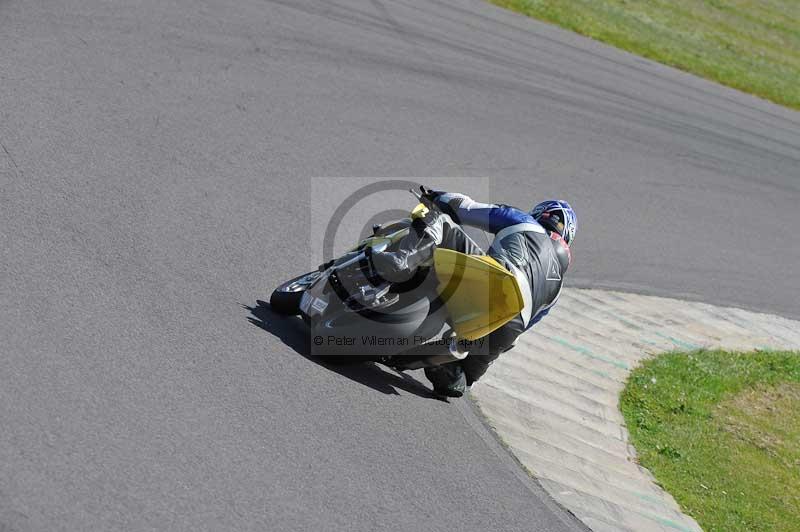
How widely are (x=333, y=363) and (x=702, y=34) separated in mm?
16997

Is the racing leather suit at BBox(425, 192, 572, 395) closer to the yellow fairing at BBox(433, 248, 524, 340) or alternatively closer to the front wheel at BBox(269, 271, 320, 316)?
the yellow fairing at BBox(433, 248, 524, 340)

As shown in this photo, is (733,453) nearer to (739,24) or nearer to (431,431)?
(431,431)

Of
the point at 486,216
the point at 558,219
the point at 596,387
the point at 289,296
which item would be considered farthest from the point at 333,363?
the point at 596,387

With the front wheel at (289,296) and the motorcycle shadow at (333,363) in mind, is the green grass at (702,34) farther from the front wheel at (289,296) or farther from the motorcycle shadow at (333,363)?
the motorcycle shadow at (333,363)

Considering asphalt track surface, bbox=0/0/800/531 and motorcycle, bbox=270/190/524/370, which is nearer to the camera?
asphalt track surface, bbox=0/0/800/531

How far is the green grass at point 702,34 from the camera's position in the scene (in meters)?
17.7

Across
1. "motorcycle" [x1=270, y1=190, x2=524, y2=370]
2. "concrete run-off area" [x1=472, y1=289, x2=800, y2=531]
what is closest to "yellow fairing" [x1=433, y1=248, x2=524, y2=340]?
"motorcycle" [x1=270, y1=190, x2=524, y2=370]

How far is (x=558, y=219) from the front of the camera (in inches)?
273

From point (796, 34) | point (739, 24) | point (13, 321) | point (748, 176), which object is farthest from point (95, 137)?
point (796, 34)

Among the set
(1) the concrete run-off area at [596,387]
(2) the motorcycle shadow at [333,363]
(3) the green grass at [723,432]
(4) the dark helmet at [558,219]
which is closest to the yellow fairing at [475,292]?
(2) the motorcycle shadow at [333,363]

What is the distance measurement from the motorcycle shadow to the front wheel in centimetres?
5

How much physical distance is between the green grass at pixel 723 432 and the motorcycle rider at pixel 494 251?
183cm

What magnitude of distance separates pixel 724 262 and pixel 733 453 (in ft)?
13.5

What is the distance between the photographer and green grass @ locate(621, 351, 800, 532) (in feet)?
24.2
